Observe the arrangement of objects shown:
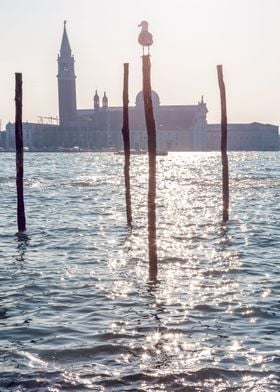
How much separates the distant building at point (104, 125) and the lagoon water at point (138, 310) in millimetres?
143664

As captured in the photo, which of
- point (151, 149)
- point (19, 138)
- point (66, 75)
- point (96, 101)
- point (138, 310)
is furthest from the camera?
point (96, 101)

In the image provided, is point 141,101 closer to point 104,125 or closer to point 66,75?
point 104,125

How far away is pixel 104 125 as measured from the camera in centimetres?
16912

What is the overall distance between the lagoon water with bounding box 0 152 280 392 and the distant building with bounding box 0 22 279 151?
14366 centimetres

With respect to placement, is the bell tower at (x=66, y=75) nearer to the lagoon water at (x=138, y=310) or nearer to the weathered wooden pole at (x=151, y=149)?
the lagoon water at (x=138, y=310)

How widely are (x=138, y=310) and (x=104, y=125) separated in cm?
16054

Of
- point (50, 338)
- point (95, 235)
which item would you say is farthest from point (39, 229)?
point (50, 338)

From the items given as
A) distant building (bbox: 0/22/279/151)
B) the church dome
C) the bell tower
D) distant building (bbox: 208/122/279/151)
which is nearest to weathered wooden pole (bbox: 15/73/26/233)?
distant building (bbox: 0/22/279/151)

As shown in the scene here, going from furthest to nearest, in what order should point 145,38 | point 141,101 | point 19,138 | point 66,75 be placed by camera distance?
point 66,75 → point 141,101 → point 19,138 → point 145,38

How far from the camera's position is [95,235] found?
18.9 meters

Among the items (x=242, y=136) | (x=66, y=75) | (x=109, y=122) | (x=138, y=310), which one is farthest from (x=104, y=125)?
(x=138, y=310)

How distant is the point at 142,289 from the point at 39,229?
9.32 m

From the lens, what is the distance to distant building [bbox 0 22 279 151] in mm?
164000

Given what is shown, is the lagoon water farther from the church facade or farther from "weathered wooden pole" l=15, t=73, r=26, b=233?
the church facade
